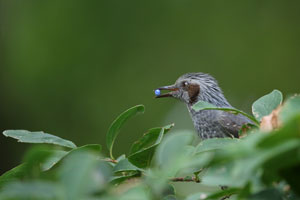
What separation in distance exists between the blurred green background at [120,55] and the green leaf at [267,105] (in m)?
7.34

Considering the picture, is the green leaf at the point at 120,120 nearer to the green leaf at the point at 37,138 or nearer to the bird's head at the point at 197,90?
the green leaf at the point at 37,138

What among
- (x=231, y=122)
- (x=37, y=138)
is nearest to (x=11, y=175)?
(x=37, y=138)

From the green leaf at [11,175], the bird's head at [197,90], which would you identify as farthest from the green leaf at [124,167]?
the bird's head at [197,90]

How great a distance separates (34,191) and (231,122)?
3851 mm

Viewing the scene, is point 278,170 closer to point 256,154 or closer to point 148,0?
point 256,154

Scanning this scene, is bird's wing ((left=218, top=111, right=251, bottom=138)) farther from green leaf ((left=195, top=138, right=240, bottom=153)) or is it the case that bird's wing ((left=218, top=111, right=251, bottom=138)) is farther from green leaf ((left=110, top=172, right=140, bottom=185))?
green leaf ((left=195, top=138, right=240, bottom=153))

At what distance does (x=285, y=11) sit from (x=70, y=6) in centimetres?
400

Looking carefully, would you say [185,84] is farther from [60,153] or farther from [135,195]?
[135,195]

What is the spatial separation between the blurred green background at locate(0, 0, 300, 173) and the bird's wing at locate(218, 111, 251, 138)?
4443mm

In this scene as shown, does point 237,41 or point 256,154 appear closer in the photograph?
point 256,154

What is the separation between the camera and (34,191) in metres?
1.04

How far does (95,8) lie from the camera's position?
10547 millimetres

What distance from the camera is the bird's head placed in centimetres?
556

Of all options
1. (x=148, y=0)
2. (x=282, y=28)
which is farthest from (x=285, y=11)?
(x=148, y=0)
